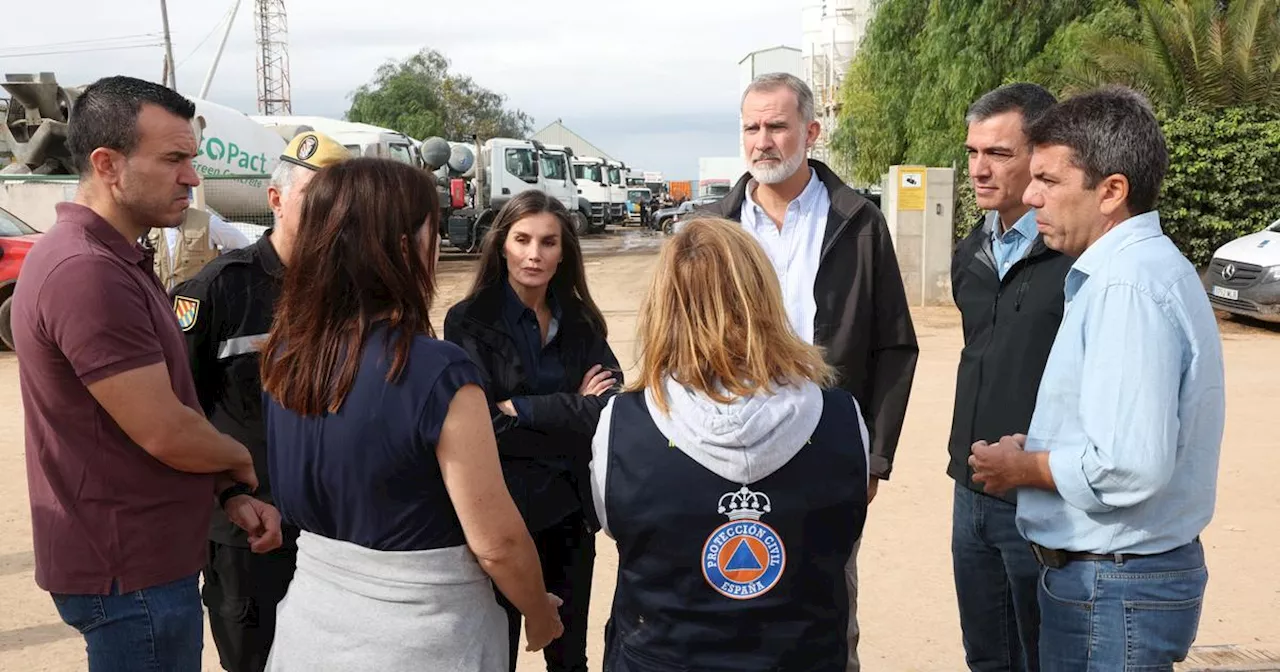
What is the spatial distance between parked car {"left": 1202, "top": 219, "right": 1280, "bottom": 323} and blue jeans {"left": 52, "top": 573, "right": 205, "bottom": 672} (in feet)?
41.5

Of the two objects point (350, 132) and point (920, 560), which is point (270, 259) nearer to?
point (920, 560)

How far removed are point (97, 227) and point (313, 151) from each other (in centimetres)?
98

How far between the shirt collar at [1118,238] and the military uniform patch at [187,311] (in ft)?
7.23

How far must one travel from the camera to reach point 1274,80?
15.2 metres

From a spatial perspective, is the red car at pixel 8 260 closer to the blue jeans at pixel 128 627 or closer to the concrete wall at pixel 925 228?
the concrete wall at pixel 925 228

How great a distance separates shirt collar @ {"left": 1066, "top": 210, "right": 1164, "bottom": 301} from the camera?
2.22 meters

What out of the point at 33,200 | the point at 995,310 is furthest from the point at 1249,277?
the point at 33,200

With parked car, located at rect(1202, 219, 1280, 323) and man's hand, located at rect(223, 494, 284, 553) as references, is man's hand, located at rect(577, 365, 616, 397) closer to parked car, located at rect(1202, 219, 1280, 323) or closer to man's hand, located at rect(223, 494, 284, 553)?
man's hand, located at rect(223, 494, 284, 553)

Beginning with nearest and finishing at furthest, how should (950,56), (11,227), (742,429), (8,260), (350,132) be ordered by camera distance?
(742,429) < (8,260) < (11,227) < (950,56) < (350,132)

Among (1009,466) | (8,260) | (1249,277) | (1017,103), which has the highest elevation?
(1017,103)

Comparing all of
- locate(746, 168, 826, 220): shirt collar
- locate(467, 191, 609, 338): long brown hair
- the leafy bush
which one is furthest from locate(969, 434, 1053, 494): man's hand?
the leafy bush

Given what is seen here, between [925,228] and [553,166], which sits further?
[553,166]

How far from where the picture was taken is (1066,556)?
2336mm

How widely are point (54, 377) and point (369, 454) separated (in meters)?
0.76
